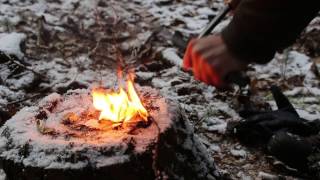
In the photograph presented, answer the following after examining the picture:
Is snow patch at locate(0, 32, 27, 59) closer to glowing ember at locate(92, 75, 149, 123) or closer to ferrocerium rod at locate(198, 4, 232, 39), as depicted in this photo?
glowing ember at locate(92, 75, 149, 123)

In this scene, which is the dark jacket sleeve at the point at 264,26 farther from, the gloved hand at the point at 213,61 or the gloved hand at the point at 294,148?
the gloved hand at the point at 294,148

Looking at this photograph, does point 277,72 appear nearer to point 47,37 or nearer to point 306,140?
point 306,140

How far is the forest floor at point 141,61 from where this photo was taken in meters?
4.24

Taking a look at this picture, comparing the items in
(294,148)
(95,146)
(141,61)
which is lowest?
(294,148)

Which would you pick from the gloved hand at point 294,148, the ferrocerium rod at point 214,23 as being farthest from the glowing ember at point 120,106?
the gloved hand at point 294,148

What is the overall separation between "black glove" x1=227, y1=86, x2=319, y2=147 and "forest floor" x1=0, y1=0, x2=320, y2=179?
0.09 metres

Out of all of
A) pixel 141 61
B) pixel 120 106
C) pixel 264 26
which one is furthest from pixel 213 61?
pixel 141 61

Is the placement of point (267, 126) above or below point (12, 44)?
below

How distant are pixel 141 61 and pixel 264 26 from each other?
148 inches

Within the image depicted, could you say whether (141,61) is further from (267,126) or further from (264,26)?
(264,26)

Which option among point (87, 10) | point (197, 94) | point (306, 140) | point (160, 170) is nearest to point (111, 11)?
point (87, 10)

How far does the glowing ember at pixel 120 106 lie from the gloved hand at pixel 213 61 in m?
0.78

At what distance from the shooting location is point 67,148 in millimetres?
2496

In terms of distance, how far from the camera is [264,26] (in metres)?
1.95
